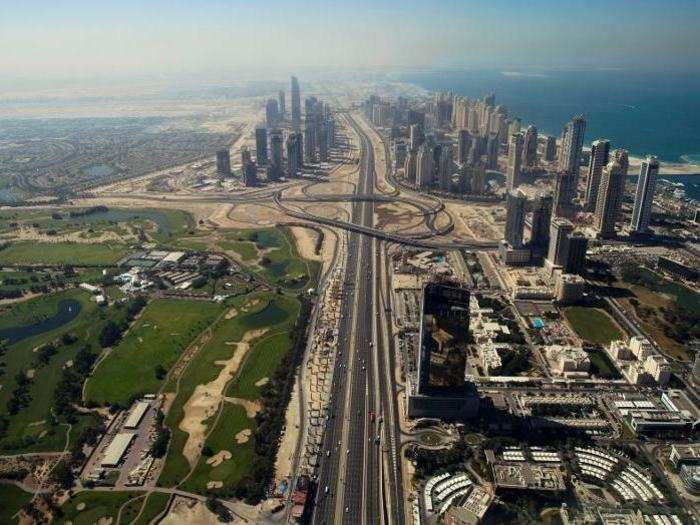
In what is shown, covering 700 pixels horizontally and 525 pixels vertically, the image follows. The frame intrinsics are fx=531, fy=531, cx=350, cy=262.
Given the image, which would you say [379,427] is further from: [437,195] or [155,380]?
[437,195]

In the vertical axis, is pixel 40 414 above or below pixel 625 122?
below

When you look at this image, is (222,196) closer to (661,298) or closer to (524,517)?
(661,298)

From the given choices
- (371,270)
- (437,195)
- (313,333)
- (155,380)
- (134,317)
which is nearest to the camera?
(155,380)

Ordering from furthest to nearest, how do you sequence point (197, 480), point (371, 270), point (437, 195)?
point (437, 195)
point (371, 270)
point (197, 480)

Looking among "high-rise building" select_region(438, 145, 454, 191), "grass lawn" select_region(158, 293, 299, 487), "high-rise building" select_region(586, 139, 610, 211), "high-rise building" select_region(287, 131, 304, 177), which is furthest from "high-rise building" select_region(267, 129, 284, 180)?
"high-rise building" select_region(586, 139, 610, 211)

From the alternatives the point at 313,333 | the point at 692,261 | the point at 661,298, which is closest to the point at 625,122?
the point at 692,261

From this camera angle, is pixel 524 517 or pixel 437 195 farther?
pixel 437 195

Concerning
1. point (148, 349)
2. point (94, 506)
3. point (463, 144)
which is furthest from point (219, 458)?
point (463, 144)

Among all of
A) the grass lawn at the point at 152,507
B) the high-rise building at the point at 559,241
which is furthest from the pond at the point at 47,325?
the high-rise building at the point at 559,241
